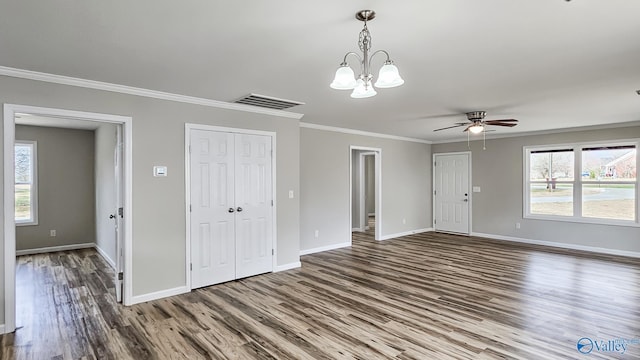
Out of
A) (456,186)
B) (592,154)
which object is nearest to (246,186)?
(456,186)

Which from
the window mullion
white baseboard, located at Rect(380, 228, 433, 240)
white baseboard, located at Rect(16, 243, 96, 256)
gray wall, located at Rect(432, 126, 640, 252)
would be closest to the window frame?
white baseboard, located at Rect(16, 243, 96, 256)

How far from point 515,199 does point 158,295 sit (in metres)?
7.24

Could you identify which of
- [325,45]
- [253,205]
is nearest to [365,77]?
[325,45]

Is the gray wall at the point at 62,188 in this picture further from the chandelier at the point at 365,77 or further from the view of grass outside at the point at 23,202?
the chandelier at the point at 365,77

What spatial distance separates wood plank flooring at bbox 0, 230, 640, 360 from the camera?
2791 millimetres

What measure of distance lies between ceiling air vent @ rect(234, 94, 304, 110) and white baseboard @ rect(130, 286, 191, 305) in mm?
2463

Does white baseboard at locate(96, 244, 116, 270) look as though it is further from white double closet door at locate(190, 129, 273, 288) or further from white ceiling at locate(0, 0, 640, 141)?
white ceiling at locate(0, 0, 640, 141)

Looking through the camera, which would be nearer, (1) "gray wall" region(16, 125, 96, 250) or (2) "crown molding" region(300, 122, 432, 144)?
(2) "crown molding" region(300, 122, 432, 144)

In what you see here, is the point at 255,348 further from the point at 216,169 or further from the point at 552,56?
the point at 552,56

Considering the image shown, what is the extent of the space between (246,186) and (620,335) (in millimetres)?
4304

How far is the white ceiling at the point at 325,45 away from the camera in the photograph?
203 cm

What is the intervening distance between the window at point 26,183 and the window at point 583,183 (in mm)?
9978

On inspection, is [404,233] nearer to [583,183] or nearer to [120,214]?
[583,183]

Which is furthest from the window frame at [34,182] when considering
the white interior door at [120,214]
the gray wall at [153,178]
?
the gray wall at [153,178]
